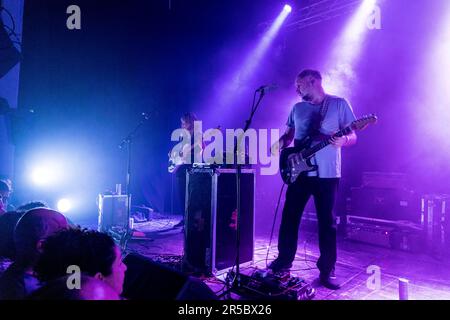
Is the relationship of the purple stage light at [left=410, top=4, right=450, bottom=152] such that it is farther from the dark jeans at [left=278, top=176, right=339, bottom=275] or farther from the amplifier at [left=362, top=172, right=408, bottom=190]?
the dark jeans at [left=278, top=176, right=339, bottom=275]

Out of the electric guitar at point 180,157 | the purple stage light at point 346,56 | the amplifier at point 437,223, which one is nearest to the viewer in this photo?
the amplifier at point 437,223

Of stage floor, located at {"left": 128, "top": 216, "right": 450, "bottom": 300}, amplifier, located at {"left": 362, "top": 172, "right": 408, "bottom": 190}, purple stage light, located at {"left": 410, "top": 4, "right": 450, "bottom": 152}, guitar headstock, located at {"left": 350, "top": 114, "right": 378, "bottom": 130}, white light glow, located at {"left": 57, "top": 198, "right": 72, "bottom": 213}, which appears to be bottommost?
stage floor, located at {"left": 128, "top": 216, "right": 450, "bottom": 300}

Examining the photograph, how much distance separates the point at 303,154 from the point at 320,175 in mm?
305

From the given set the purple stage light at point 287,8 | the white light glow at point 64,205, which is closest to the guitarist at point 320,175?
the purple stage light at point 287,8

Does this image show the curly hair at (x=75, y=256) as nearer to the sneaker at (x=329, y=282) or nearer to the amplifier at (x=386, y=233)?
the sneaker at (x=329, y=282)

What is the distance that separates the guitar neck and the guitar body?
0.06 meters

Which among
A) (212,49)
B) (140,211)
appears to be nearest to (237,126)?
(212,49)

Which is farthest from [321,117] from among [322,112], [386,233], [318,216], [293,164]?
[386,233]

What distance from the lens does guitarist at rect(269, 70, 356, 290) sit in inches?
124

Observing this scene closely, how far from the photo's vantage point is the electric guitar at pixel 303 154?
3090 mm

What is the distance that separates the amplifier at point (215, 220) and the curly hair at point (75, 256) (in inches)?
75.8

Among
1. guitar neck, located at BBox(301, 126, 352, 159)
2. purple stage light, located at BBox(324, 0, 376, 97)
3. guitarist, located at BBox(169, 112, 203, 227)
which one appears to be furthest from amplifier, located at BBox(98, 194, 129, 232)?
purple stage light, located at BBox(324, 0, 376, 97)
